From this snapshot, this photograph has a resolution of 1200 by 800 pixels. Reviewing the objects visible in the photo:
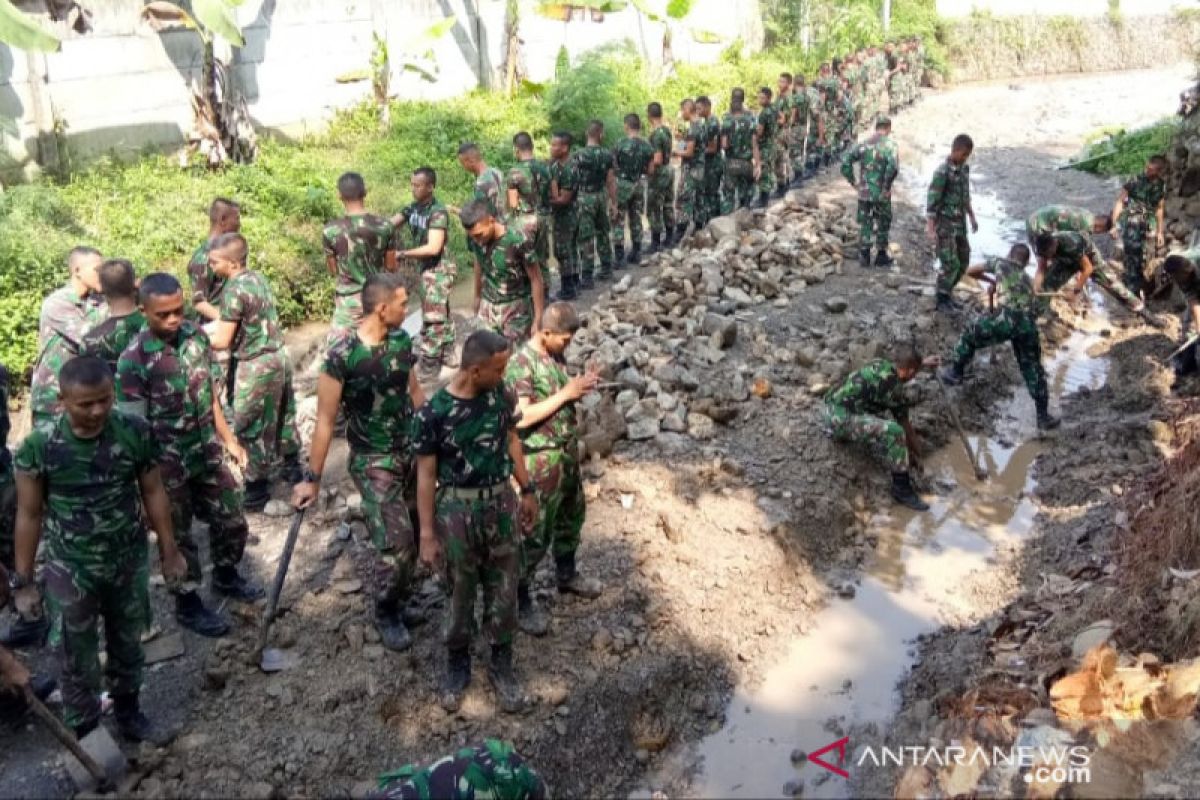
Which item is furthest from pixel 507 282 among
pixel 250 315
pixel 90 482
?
pixel 90 482

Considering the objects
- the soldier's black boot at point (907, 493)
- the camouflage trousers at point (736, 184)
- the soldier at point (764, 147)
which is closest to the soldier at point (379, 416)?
the soldier's black boot at point (907, 493)

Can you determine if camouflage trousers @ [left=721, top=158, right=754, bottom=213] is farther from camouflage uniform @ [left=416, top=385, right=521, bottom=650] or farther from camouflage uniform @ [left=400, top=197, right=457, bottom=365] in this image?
camouflage uniform @ [left=416, top=385, right=521, bottom=650]

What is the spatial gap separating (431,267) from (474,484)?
13.7 feet

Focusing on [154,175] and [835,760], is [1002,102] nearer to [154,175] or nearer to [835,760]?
[154,175]

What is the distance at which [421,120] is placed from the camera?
1465cm

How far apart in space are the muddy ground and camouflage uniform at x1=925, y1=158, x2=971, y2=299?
1.03 metres

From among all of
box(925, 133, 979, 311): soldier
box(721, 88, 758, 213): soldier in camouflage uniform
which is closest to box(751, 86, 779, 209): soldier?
box(721, 88, 758, 213): soldier in camouflage uniform

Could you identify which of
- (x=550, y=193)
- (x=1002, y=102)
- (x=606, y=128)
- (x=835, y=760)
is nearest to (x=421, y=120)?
(x=606, y=128)

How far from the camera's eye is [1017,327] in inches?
323

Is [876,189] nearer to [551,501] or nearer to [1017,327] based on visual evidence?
[1017,327]

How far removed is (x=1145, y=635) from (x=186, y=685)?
4.64 metres

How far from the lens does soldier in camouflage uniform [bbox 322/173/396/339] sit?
7004mm

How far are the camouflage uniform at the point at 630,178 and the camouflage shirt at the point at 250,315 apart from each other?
5895 millimetres

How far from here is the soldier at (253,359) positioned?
596 cm
